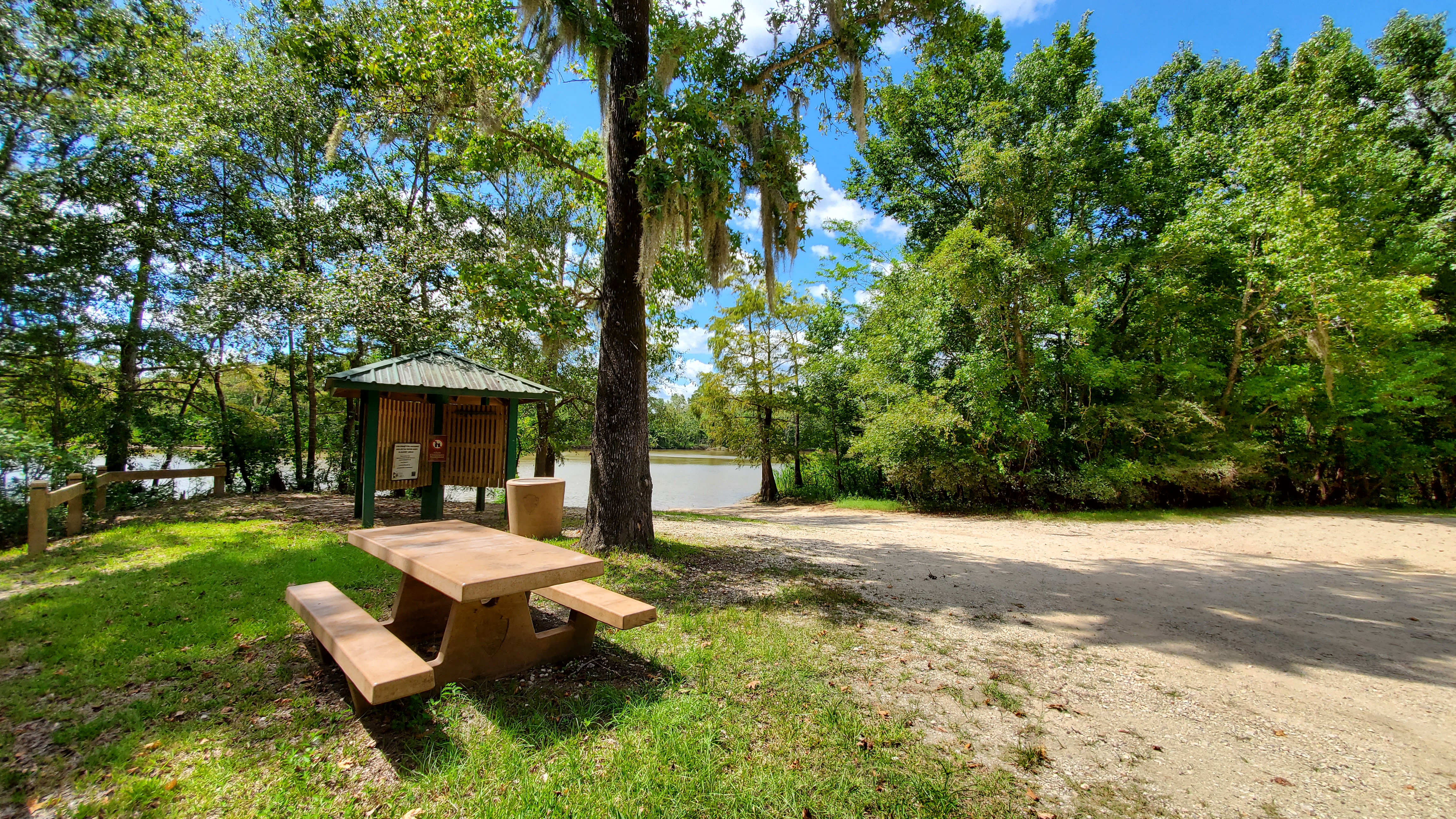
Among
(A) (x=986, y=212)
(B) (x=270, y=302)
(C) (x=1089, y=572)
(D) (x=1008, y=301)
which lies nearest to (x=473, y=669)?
(C) (x=1089, y=572)

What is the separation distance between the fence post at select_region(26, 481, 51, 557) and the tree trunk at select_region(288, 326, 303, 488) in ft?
23.0

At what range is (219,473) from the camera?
Answer: 9.79m

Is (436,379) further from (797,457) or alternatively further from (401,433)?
(797,457)

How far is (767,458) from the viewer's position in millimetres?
17609

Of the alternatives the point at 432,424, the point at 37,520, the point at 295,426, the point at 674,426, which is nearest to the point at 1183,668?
the point at 432,424

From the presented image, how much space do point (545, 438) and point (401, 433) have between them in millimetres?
7530

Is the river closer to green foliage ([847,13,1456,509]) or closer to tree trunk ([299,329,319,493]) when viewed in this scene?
tree trunk ([299,329,319,493])

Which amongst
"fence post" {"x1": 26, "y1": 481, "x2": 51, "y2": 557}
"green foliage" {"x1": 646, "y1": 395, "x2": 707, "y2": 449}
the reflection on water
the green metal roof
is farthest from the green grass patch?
"fence post" {"x1": 26, "y1": 481, "x2": 51, "y2": 557}

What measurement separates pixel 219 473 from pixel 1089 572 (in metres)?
14.3

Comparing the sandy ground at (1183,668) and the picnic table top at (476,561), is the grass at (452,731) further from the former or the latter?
the picnic table top at (476,561)

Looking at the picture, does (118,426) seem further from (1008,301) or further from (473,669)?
(1008,301)

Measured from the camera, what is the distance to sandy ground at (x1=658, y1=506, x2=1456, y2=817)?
2.13 metres

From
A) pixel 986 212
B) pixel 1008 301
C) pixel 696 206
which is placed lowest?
pixel 696 206

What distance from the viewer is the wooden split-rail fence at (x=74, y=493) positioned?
205 inches
